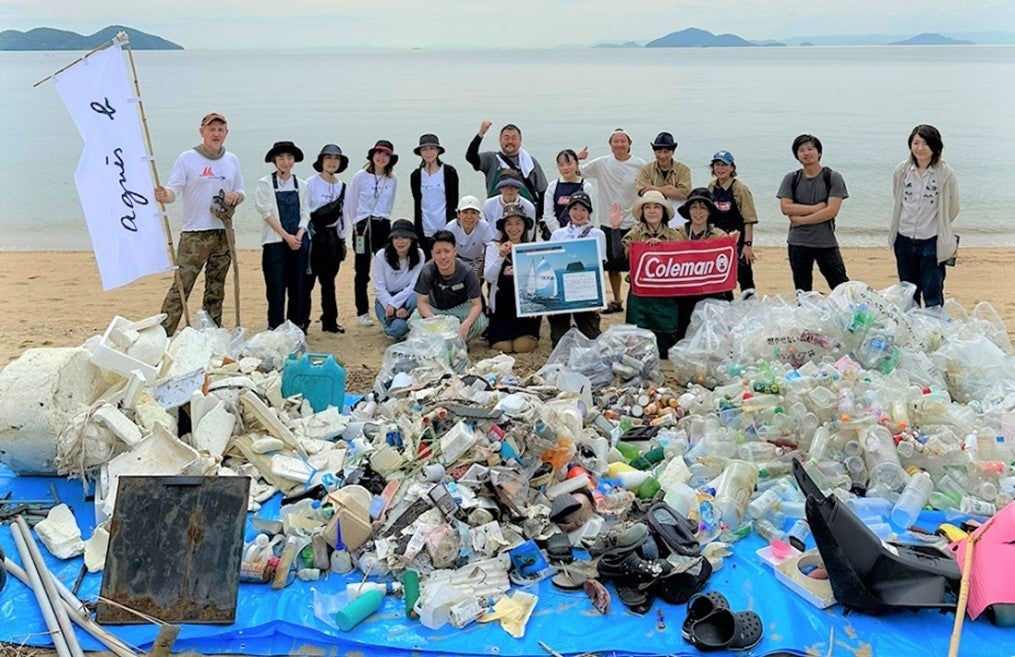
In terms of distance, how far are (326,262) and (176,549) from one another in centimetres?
485

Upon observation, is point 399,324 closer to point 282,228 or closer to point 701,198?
point 282,228

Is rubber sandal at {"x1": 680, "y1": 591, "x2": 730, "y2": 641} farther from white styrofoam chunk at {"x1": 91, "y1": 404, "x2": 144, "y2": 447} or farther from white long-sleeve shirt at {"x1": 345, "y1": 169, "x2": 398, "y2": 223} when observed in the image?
white long-sleeve shirt at {"x1": 345, "y1": 169, "x2": 398, "y2": 223}

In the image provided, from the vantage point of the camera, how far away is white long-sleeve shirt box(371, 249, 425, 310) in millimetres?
8672

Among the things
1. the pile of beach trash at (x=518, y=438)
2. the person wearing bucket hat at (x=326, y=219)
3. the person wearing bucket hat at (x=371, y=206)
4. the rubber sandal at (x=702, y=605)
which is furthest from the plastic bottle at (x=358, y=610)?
the person wearing bucket hat at (x=371, y=206)

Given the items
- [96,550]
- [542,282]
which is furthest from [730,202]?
[96,550]

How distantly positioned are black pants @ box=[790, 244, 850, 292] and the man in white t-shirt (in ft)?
5.19

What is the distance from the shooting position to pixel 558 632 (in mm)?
4348

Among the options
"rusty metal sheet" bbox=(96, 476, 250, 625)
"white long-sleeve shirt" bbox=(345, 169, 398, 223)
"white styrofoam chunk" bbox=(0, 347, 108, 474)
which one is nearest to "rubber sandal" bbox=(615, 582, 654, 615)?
"rusty metal sheet" bbox=(96, 476, 250, 625)

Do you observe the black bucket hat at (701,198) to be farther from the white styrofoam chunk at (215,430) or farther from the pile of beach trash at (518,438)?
the white styrofoam chunk at (215,430)

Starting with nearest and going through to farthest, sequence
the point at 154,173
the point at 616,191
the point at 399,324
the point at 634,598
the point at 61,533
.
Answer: the point at 634,598 < the point at 61,533 < the point at 154,173 < the point at 399,324 < the point at 616,191

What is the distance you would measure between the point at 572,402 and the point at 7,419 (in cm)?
352

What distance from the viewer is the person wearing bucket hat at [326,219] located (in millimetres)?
8906

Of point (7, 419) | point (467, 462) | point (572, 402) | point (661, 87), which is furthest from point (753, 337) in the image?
point (661, 87)

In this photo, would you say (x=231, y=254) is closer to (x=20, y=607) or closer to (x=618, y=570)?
(x=20, y=607)
